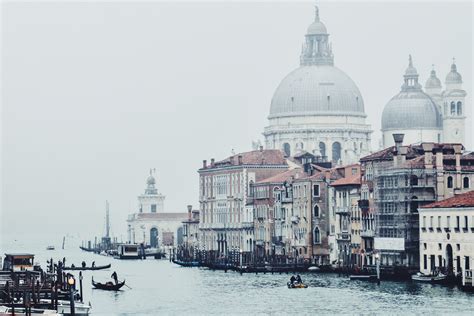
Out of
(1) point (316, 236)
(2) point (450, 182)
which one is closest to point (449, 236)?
(2) point (450, 182)

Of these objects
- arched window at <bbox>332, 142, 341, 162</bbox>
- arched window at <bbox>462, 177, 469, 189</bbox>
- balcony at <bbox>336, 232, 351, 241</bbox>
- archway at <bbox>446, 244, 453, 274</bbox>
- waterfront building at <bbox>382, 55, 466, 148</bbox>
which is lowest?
archway at <bbox>446, 244, 453, 274</bbox>

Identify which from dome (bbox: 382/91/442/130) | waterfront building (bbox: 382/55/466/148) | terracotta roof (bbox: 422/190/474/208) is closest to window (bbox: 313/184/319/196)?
terracotta roof (bbox: 422/190/474/208)

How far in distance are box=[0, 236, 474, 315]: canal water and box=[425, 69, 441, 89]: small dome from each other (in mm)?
77433

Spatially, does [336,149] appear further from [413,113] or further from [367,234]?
[367,234]

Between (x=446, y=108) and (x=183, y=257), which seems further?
(x=446, y=108)

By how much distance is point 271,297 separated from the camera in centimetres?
8031

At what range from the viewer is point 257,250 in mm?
129375

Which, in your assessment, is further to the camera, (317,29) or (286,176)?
(317,29)

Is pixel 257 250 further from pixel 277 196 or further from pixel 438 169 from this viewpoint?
pixel 438 169

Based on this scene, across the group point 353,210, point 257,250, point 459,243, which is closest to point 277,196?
point 257,250

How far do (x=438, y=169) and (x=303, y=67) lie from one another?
2988 inches

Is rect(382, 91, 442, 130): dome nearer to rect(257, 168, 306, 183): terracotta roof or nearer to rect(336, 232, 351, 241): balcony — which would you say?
rect(257, 168, 306, 183): terracotta roof

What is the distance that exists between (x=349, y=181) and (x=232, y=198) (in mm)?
32442

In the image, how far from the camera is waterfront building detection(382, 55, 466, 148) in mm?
166000
